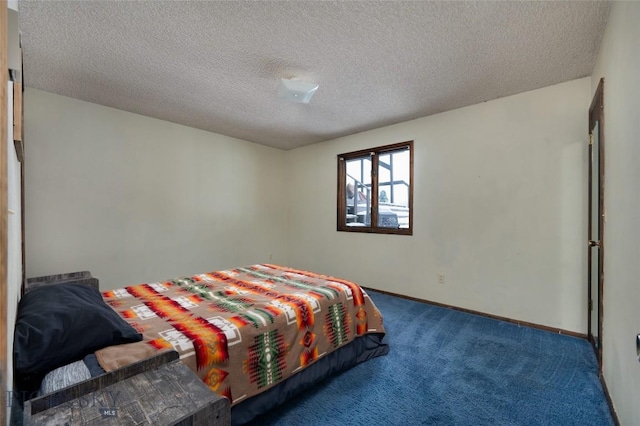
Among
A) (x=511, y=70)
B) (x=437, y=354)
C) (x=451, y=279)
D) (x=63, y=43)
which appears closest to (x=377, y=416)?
(x=437, y=354)

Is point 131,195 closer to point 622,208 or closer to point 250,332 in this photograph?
point 250,332

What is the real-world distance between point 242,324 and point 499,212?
9.39 ft

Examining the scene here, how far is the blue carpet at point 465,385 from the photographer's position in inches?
64.5

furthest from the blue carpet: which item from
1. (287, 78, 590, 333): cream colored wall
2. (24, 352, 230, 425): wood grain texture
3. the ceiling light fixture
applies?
the ceiling light fixture

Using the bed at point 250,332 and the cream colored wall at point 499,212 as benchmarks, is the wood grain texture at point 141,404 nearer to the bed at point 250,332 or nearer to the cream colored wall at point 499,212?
the bed at point 250,332

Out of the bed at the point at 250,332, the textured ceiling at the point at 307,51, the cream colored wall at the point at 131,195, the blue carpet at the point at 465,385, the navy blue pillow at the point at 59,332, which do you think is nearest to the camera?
the navy blue pillow at the point at 59,332

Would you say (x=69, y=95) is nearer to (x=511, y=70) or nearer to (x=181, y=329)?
(x=181, y=329)

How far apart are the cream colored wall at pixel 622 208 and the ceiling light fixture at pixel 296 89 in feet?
6.53

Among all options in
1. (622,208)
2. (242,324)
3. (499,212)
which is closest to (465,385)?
(622,208)

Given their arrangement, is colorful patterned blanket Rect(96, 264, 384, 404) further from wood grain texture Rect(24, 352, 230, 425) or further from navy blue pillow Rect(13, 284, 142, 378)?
wood grain texture Rect(24, 352, 230, 425)

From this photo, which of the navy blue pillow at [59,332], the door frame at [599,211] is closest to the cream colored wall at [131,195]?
the navy blue pillow at [59,332]

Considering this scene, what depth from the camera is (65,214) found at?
309 cm

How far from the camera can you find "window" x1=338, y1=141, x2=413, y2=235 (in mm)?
3889

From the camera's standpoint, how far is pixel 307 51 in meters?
2.24
